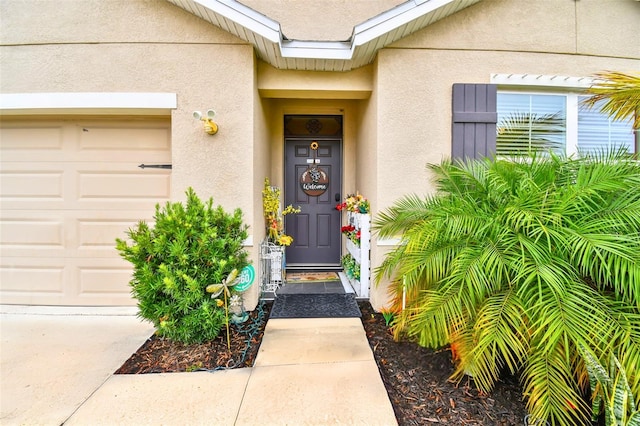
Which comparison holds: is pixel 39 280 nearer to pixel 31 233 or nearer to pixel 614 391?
pixel 31 233

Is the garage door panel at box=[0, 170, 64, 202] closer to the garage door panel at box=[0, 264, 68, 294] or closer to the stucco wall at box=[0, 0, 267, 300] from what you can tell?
the garage door panel at box=[0, 264, 68, 294]

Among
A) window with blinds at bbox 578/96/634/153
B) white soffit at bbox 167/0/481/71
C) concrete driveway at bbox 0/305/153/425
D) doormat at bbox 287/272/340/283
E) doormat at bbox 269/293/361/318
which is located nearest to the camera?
concrete driveway at bbox 0/305/153/425

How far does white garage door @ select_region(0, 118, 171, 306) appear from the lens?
3.56 m

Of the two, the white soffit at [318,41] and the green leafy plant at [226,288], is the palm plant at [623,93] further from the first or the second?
the green leafy plant at [226,288]

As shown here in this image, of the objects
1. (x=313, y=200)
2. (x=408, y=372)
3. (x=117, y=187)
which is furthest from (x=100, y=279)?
(x=408, y=372)

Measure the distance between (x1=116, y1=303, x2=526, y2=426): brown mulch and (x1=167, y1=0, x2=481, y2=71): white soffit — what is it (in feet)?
Answer: 10.3

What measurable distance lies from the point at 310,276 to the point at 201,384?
2.35 metres

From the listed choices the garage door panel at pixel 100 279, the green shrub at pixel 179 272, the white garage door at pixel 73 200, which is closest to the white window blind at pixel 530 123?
the green shrub at pixel 179 272

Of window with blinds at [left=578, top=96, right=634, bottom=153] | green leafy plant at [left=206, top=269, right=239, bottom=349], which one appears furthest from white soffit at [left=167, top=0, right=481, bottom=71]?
green leafy plant at [left=206, top=269, right=239, bottom=349]

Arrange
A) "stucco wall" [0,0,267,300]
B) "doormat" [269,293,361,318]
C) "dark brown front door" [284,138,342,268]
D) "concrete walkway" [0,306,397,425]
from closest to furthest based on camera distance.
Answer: "concrete walkway" [0,306,397,425], "doormat" [269,293,361,318], "stucco wall" [0,0,267,300], "dark brown front door" [284,138,342,268]

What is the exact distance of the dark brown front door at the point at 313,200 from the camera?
468 cm

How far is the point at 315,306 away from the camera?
3311 mm

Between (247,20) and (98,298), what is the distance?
13.0ft

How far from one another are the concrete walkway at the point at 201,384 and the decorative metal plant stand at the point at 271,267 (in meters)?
0.77
